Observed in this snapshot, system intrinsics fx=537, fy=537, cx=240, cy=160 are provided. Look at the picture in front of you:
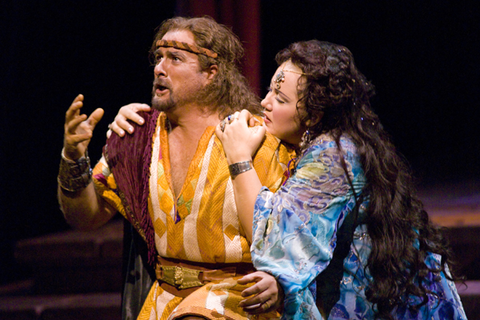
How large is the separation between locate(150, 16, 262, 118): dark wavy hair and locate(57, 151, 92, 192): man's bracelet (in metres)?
0.53

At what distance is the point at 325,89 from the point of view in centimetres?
169

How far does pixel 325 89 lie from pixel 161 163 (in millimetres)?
691

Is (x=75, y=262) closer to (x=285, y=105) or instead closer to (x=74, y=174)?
(x=74, y=174)

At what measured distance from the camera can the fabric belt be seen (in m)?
1.86

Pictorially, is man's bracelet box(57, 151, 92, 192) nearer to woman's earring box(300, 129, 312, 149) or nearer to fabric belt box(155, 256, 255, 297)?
fabric belt box(155, 256, 255, 297)

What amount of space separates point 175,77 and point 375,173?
2.68 ft

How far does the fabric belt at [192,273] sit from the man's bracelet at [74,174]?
1.49 ft

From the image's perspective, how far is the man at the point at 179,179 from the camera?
1.84 m

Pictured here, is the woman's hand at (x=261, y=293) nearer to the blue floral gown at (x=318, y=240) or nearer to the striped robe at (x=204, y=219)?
the blue floral gown at (x=318, y=240)

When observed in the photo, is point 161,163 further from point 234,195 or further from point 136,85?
point 136,85

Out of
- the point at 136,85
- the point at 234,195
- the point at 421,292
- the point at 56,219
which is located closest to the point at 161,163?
the point at 234,195

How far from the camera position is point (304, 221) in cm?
153

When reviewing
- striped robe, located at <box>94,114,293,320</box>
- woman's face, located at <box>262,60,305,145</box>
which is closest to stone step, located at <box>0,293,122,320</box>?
striped robe, located at <box>94,114,293,320</box>

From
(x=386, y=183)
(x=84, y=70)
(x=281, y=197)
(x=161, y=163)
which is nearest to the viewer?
(x=281, y=197)
